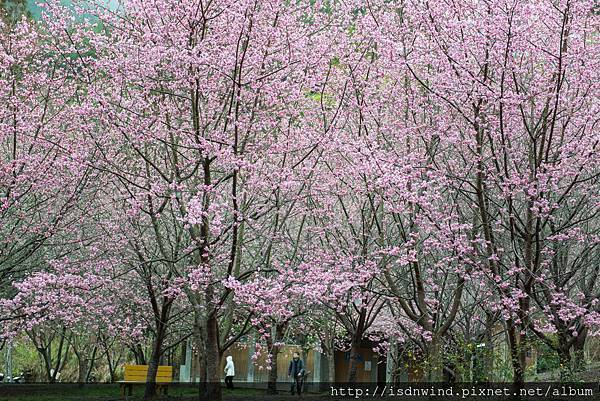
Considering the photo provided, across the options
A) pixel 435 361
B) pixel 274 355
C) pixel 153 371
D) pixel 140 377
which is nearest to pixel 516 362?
pixel 435 361

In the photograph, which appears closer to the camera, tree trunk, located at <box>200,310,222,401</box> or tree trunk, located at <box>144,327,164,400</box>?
tree trunk, located at <box>200,310,222,401</box>

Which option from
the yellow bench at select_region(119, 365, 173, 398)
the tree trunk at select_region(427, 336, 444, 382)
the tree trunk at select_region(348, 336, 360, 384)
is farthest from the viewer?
the yellow bench at select_region(119, 365, 173, 398)

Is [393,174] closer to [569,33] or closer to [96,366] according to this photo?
[569,33]

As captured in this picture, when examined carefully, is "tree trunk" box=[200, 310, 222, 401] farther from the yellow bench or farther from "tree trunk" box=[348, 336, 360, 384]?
the yellow bench

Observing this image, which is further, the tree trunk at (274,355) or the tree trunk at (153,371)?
the tree trunk at (274,355)

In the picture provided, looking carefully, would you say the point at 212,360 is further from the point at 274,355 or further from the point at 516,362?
the point at 274,355

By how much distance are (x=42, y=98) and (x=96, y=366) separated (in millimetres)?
26278

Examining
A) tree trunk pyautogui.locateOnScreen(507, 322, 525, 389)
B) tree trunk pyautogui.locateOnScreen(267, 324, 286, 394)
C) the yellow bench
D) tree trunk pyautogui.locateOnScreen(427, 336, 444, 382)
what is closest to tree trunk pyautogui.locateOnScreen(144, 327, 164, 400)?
the yellow bench

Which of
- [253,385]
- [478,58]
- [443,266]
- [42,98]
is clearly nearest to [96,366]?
[253,385]

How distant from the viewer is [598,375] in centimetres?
1253

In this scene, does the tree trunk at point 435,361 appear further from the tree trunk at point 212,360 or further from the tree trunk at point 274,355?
the tree trunk at point 274,355

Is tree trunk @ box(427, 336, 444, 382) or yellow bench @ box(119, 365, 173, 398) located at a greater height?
tree trunk @ box(427, 336, 444, 382)

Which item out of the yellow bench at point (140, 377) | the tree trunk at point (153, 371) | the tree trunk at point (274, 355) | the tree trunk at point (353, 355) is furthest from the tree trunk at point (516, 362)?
the yellow bench at point (140, 377)

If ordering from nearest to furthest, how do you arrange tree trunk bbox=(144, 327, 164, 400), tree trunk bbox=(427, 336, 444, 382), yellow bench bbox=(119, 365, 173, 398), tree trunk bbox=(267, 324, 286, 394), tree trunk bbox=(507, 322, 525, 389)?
1. tree trunk bbox=(507, 322, 525, 389)
2. tree trunk bbox=(427, 336, 444, 382)
3. tree trunk bbox=(144, 327, 164, 400)
4. yellow bench bbox=(119, 365, 173, 398)
5. tree trunk bbox=(267, 324, 286, 394)
